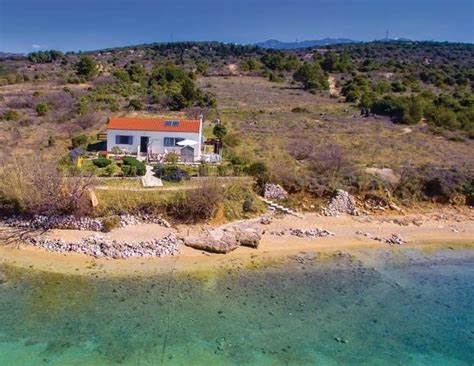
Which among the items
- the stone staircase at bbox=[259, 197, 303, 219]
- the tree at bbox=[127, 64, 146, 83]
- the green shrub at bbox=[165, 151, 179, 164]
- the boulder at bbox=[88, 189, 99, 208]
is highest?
the tree at bbox=[127, 64, 146, 83]

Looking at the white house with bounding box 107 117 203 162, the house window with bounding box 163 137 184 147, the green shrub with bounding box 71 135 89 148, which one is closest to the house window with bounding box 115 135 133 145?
the white house with bounding box 107 117 203 162

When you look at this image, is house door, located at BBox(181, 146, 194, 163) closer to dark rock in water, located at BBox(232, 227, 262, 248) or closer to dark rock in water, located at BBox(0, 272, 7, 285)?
dark rock in water, located at BBox(232, 227, 262, 248)

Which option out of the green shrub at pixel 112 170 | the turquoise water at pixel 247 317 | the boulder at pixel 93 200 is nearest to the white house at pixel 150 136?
the green shrub at pixel 112 170

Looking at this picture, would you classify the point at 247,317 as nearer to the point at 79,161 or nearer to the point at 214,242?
the point at 214,242

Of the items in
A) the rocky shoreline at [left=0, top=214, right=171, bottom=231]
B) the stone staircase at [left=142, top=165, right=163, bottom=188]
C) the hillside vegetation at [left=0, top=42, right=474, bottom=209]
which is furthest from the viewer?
the hillside vegetation at [left=0, top=42, right=474, bottom=209]

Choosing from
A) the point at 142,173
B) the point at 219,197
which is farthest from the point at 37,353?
the point at 142,173

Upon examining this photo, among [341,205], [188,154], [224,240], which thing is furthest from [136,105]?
[224,240]

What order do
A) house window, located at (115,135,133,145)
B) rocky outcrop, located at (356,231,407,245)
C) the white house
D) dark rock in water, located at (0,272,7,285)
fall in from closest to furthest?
dark rock in water, located at (0,272,7,285) → rocky outcrop, located at (356,231,407,245) → the white house → house window, located at (115,135,133,145)
